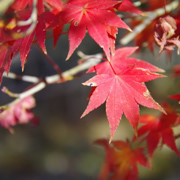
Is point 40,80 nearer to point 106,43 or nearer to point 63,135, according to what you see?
point 106,43

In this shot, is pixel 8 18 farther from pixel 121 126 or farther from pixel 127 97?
pixel 121 126

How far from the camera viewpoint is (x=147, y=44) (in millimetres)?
1318

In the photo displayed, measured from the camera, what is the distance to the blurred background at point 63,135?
300 cm

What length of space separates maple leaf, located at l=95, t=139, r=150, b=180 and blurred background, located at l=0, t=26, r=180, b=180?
1.82m

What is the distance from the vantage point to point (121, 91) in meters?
0.76

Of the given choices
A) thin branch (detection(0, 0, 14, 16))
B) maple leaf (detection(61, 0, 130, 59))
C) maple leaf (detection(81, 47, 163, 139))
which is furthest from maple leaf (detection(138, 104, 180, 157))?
thin branch (detection(0, 0, 14, 16))

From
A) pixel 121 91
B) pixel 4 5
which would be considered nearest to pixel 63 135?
pixel 4 5

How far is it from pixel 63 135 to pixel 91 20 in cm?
284

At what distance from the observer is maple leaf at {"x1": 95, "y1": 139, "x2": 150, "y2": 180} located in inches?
40.8

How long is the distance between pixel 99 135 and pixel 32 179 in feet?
3.16

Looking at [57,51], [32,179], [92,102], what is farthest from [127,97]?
[57,51]

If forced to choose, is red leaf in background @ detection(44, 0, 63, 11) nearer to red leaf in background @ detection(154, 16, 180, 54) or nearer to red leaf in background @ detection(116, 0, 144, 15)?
red leaf in background @ detection(116, 0, 144, 15)

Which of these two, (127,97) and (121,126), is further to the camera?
(121,126)

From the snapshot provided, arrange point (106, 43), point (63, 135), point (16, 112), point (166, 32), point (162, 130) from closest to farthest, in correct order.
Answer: point (106, 43) → point (166, 32) → point (162, 130) → point (16, 112) → point (63, 135)
